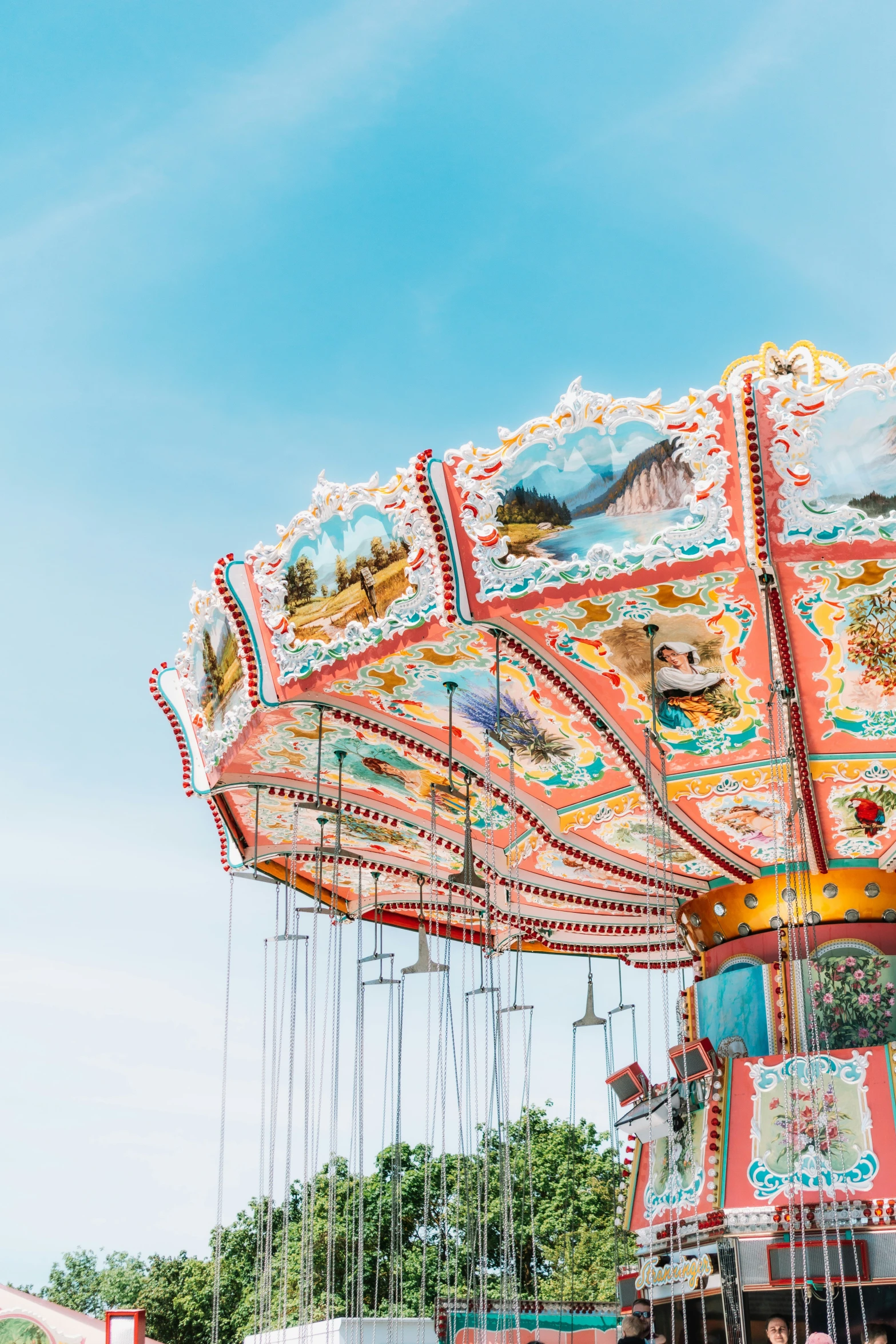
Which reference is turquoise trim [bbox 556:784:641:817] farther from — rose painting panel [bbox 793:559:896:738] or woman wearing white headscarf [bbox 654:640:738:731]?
rose painting panel [bbox 793:559:896:738]

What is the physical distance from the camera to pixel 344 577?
10.2 metres

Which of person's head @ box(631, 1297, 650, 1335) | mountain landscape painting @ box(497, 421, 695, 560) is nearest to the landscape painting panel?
mountain landscape painting @ box(497, 421, 695, 560)

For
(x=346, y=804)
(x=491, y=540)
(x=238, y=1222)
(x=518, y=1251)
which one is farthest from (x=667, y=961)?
(x=238, y=1222)

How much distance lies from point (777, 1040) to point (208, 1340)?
25.1m

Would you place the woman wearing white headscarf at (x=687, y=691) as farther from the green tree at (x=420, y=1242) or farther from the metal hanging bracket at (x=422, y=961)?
the green tree at (x=420, y=1242)

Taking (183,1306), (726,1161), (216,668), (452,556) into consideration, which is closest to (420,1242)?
(183,1306)

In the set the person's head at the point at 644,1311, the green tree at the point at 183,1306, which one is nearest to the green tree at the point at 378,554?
the person's head at the point at 644,1311

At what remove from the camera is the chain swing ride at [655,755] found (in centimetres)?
911

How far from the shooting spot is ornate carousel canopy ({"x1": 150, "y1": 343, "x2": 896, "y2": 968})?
899cm

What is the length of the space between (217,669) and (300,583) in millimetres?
1647

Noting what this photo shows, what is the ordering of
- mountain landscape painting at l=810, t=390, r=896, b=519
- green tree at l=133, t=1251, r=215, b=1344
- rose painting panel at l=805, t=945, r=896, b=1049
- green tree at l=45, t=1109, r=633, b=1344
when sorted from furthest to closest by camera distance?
green tree at l=133, t=1251, r=215, b=1344 < green tree at l=45, t=1109, r=633, b=1344 < rose painting panel at l=805, t=945, r=896, b=1049 < mountain landscape painting at l=810, t=390, r=896, b=519

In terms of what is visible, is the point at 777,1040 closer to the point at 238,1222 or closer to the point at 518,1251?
the point at 518,1251

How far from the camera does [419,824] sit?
46.1 feet

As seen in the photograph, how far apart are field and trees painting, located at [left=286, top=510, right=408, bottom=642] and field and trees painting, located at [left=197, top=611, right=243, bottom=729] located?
0.87 metres
